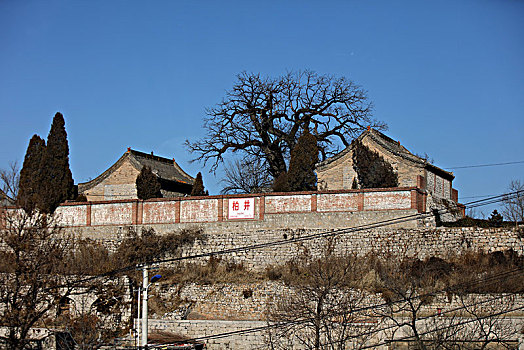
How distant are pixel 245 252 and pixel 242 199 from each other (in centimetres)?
239

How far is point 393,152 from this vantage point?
1257 inches

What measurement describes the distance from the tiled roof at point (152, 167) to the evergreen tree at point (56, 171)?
5144 millimetres

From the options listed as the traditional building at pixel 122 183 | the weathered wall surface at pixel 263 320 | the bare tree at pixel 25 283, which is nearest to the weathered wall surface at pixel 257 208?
the weathered wall surface at pixel 263 320

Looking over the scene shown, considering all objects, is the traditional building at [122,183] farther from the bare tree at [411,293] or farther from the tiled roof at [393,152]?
the bare tree at [411,293]

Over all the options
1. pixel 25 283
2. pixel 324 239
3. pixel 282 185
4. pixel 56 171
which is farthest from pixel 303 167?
pixel 25 283

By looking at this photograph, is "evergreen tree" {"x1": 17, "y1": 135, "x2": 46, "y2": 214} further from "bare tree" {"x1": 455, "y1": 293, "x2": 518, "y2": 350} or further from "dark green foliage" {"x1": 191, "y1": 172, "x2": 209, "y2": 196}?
"bare tree" {"x1": 455, "y1": 293, "x2": 518, "y2": 350}

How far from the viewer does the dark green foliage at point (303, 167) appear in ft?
103

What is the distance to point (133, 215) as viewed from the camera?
101ft

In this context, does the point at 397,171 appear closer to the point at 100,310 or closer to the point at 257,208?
the point at 257,208

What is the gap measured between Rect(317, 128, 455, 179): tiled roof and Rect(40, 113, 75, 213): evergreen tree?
1254 centimetres

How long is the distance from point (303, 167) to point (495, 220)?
8984mm

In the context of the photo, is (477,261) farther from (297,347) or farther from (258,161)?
(258,161)

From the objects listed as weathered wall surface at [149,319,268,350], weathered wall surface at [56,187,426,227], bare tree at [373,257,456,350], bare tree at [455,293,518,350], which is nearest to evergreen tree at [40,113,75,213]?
weathered wall surface at [56,187,426,227]

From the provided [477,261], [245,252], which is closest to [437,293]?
[477,261]
